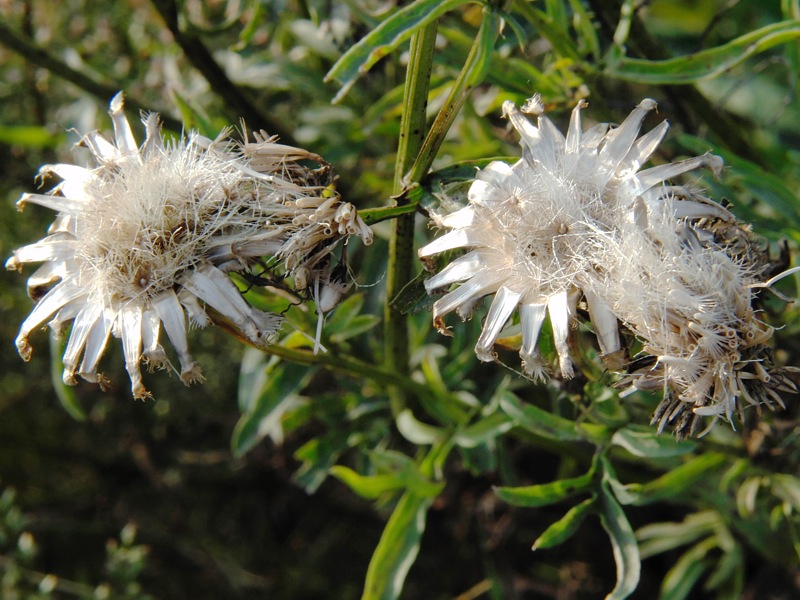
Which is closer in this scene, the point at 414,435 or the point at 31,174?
the point at 414,435

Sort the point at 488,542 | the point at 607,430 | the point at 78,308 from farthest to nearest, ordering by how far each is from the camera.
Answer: the point at 488,542, the point at 607,430, the point at 78,308

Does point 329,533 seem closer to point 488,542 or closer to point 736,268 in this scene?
point 488,542

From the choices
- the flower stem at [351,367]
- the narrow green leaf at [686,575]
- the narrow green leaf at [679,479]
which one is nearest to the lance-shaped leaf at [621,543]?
the narrow green leaf at [679,479]

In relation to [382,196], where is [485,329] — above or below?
above

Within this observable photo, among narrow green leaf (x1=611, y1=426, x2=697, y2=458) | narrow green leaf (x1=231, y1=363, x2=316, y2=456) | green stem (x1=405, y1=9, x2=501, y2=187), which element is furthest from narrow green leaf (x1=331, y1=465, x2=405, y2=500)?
green stem (x1=405, y1=9, x2=501, y2=187)

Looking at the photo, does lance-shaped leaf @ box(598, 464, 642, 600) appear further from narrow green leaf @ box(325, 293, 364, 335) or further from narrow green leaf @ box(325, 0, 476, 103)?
narrow green leaf @ box(325, 0, 476, 103)

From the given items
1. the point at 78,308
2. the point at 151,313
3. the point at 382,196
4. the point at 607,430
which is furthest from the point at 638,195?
the point at 382,196

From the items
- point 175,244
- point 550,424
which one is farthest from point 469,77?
point 550,424
